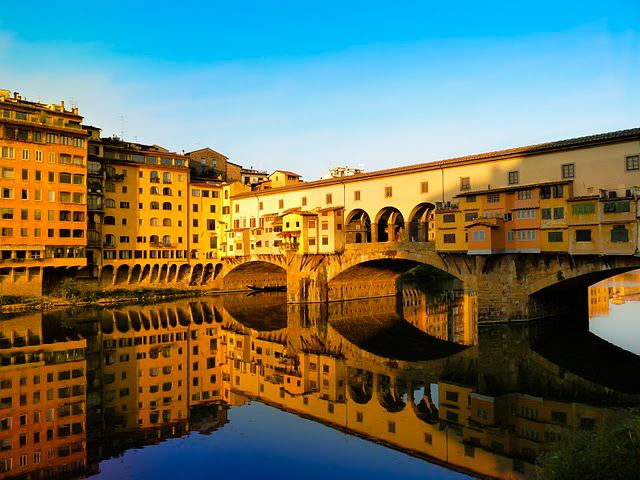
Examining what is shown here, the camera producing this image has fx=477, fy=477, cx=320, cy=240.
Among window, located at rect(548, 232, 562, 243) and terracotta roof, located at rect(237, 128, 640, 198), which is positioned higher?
terracotta roof, located at rect(237, 128, 640, 198)

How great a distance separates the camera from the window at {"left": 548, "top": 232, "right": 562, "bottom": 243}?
34.8 meters

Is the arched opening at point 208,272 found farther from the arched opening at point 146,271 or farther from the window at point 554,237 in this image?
the window at point 554,237

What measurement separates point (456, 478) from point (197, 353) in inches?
868

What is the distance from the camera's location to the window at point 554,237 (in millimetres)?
34844

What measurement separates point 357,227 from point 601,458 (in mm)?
45624

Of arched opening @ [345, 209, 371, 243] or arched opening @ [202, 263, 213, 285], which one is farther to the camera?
arched opening @ [202, 263, 213, 285]

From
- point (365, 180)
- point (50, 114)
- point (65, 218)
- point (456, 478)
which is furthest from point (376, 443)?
point (50, 114)

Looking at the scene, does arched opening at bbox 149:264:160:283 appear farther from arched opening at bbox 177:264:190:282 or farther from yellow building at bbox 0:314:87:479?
yellow building at bbox 0:314:87:479

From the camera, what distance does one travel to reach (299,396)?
23.6m

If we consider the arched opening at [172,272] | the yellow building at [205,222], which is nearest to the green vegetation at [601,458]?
the arched opening at [172,272]

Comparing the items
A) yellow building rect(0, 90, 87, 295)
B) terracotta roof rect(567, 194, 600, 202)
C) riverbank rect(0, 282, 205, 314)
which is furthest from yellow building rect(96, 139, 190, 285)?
terracotta roof rect(567, 194, 600, 202)

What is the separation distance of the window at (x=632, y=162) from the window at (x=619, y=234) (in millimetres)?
4123

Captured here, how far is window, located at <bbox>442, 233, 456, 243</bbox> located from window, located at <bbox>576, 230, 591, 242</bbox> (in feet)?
31.6

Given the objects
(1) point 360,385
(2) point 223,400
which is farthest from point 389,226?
(2) point 223,400
